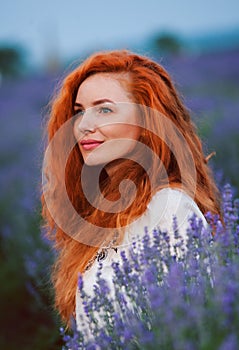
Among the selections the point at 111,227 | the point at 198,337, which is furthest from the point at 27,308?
the point at 198,337

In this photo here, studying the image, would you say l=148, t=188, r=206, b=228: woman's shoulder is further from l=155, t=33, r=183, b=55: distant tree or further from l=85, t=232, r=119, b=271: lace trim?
l=155, t=33, r=183, b=55: distant tree

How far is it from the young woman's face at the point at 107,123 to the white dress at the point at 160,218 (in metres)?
0.24

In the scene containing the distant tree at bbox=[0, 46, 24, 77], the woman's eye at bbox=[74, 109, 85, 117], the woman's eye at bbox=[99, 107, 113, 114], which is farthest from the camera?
the distant tree at bbox=[0, 46, 24, 77]

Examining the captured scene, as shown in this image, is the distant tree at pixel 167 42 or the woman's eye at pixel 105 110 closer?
the woman's eye at pixel 105 110

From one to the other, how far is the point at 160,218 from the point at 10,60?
66.6ft

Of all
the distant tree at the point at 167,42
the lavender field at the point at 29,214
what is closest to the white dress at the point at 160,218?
the lavender field at the point at 29,214

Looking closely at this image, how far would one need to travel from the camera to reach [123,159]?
2.19 metres

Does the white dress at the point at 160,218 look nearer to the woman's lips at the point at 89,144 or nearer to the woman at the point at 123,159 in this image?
the woman at the point at 123,159

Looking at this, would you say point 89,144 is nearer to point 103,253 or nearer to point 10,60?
point 103,253

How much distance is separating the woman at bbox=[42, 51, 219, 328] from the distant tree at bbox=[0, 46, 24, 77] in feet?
61.7

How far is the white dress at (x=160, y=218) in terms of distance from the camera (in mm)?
1874

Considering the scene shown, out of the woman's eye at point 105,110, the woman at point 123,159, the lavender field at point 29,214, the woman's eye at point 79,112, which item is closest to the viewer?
the woman at point 123,159

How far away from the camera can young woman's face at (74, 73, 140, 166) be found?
212 cm

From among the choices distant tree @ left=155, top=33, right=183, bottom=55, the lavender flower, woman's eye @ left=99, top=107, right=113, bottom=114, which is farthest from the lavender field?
distant tree @ left=155, top=33, right=183, bottom=55
